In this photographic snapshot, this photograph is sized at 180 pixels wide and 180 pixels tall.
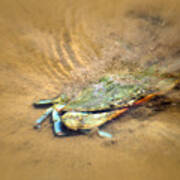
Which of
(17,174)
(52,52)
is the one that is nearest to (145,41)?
(52,52)

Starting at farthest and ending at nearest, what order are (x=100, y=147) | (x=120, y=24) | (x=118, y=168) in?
(x=120, y=24) < (x=100, y=147) < (x=118, y=168)

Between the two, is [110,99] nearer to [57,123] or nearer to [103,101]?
[103,101]

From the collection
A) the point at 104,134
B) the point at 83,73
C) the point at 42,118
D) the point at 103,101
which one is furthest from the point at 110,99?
the point at 42,118

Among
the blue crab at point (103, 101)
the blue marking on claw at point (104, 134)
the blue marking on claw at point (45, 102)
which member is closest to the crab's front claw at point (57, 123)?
the blue crab at point (103, 101)

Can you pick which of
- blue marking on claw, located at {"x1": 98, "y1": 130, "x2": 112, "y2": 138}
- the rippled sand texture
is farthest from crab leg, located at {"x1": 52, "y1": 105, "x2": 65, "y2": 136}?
blue marking on claw, located at {"x1": 98, "y1": 130, "x2": 112, "y2": 138}

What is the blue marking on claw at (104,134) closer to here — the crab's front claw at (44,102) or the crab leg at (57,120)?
the crab leg at (57,120)

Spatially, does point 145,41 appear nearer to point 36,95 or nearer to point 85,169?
point 36,95
